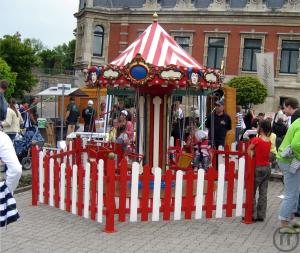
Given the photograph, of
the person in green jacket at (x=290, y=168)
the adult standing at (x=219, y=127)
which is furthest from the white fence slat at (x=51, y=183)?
the adult standing at (x=219, y=127)

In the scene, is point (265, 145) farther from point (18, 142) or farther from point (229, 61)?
point (229, 61)

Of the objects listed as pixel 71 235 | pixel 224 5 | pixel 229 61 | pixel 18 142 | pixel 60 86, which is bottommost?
pixel 71 235

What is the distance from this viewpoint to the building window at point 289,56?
4056 centimetres

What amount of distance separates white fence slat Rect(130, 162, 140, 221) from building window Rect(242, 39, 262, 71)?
36007 mm

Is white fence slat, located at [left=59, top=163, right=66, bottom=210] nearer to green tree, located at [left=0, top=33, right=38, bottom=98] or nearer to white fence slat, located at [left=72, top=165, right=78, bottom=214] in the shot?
white fence slat, located at [left=72, top=165, right=78, bottom=214]

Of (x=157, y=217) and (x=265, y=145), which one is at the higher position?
(x=265, y=145)

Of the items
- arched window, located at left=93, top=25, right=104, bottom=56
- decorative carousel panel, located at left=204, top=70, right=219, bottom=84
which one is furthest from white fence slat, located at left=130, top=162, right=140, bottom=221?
arched window, located at left=93, top=25, right=104, bottom=56

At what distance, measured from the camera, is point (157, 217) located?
25.0 ft

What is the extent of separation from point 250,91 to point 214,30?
814 centimetres

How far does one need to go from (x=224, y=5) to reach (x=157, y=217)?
121ft

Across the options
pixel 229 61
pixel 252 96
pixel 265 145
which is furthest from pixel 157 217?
pixel 229 61

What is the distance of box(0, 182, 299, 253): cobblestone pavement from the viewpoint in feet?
21.3

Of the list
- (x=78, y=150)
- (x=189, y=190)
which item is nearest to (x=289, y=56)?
(x=78, y=150)

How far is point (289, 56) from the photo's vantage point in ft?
134
